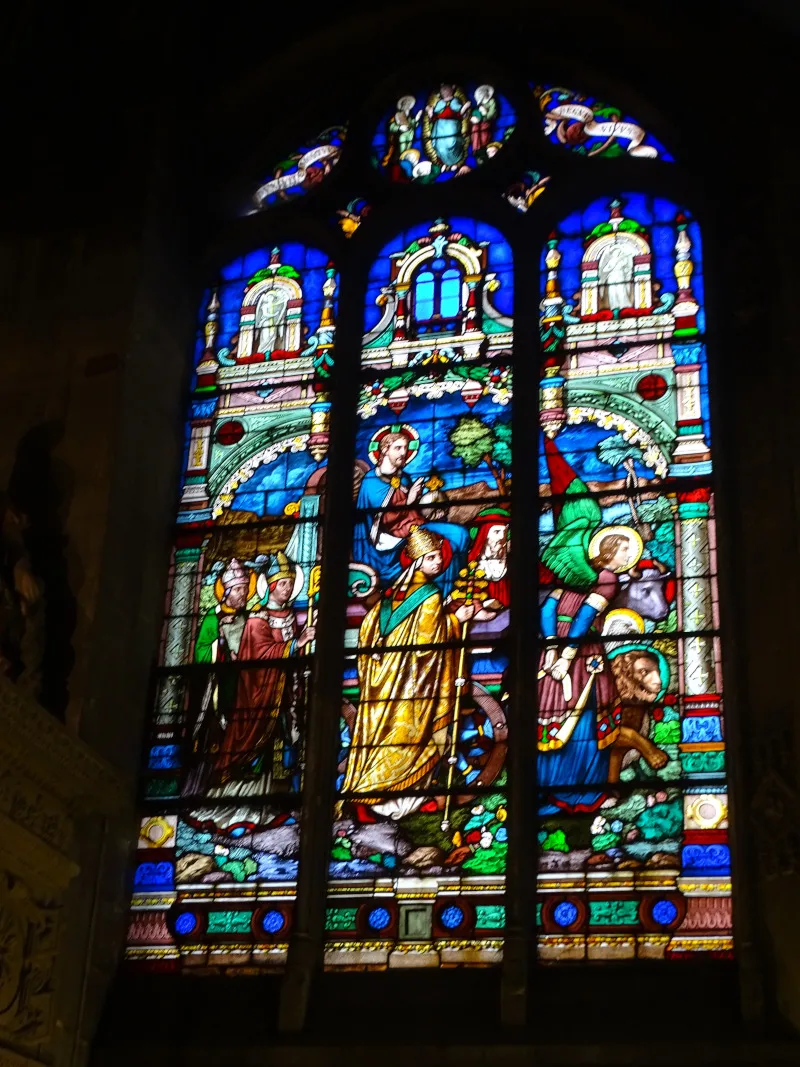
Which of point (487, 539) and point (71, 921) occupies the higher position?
point (487, 539)

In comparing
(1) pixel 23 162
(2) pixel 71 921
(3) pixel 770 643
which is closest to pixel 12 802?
(2) pixel 71 921

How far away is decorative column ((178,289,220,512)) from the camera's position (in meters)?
9.78

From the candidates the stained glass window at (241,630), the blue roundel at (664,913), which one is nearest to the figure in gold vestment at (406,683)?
the stained glass window at (241,630)

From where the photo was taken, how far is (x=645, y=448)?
360 inches

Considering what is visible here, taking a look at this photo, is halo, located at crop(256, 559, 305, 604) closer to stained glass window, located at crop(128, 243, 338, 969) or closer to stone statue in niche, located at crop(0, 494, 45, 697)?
stained glass window, located at crop(128, 243, 338, 969)

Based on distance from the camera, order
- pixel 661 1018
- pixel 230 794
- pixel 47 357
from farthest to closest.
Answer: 1. pixel 47 357
2. pixel 230 794
3. pixel 661 1018

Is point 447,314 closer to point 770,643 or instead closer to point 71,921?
point 770,643

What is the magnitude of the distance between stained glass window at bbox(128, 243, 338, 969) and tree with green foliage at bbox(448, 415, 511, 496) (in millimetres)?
717

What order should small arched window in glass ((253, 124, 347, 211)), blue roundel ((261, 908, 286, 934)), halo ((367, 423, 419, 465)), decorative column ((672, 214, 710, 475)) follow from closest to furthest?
1. blue roundel ((261, 908, 286, 934))
2. decorative column ((672, 214, 710, 475))
3. halo ((367, 423, 419, 465))
4. small arched window in glass ((253, 124, 347, 211))

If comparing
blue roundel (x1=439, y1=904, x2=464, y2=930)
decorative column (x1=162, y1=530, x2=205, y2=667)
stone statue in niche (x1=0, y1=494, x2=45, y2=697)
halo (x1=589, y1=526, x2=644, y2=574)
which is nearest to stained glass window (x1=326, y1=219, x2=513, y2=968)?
blue roundel (x1=439, y1=904, x2=464, y2=930)

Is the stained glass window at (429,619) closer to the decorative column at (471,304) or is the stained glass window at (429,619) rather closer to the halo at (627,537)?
the decorative column at (471,304)

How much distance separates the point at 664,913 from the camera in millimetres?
8008

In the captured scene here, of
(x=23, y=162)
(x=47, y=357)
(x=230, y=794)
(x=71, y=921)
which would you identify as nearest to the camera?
(x=71, y=921)

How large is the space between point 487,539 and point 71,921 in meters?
2.68
